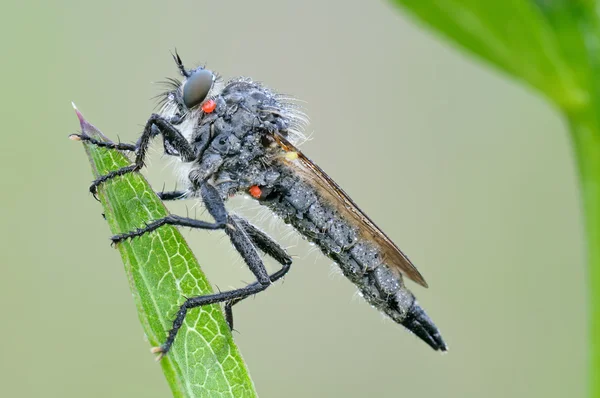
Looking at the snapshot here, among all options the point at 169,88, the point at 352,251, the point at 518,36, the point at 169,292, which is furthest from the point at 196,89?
the point at 518,36

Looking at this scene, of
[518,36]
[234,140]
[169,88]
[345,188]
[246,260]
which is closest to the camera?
[518,36]

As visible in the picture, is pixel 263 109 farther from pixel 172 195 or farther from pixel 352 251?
pixel 352 251

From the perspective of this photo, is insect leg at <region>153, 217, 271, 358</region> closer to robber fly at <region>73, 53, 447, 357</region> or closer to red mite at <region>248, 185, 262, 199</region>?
robber fly at <region>73, 53, 447, 357</region>

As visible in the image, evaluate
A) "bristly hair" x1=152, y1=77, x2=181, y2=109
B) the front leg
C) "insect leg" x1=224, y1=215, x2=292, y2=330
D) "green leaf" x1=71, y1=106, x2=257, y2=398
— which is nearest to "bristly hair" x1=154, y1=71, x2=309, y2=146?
"bristly hair" x1=152, y1=77, x2=181, y2=109

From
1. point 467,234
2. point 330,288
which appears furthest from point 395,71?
point 330,288

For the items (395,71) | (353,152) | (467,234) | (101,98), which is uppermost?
(101,98)

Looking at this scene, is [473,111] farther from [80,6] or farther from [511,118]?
[80,6]

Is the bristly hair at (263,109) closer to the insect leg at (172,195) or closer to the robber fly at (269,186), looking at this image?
the robber fly at (269,186)
